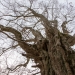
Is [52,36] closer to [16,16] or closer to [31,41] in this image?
[31,41]

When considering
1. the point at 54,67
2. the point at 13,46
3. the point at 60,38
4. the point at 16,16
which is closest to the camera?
the point at 54,67

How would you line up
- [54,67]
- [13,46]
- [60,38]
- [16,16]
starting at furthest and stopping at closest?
[16,16]
[13,46]
[60,38]
[54,67]

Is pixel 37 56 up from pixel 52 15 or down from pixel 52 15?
down

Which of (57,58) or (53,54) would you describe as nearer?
(57,58)

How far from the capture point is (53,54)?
418 centimetres

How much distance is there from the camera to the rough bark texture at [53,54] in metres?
3.78

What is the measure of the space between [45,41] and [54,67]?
43.2 inches

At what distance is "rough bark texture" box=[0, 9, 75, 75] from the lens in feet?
12.4

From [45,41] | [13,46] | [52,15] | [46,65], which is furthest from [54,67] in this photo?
[52,15]

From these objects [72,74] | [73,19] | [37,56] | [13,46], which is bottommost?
[72,74]

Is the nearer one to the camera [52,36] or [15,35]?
[52,36]

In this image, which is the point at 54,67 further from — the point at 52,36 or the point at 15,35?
the point at 15,35

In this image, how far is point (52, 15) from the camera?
6648mm

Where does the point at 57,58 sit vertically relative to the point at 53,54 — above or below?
below
